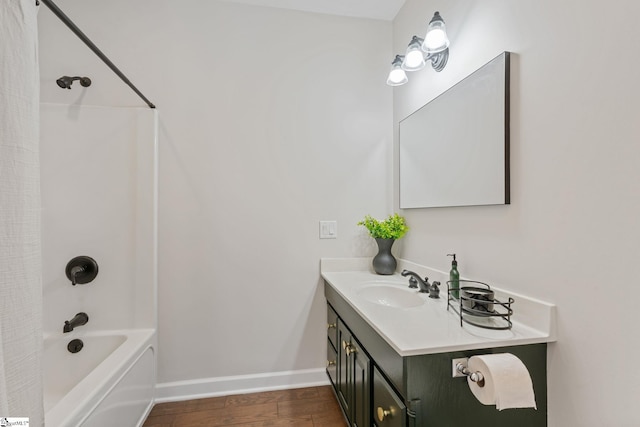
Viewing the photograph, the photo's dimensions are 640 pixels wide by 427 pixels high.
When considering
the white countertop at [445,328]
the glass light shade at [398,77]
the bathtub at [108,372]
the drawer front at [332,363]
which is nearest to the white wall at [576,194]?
the white countertop at [445,328]

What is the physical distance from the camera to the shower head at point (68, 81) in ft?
5.47

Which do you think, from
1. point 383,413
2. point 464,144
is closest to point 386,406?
point 383,413

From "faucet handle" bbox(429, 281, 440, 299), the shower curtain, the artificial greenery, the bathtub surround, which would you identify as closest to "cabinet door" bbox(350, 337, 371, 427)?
"faucet handle" bbox(429, 281, 440, 299)

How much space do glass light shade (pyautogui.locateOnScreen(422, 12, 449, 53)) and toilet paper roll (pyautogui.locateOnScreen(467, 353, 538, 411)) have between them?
4.44 feet

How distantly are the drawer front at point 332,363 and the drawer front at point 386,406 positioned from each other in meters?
0.62

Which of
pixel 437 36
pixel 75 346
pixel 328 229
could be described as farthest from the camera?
pixel 328 229

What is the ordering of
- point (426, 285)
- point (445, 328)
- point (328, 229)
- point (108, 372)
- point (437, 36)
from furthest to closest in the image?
point (328, 229) < point (426, 285) < point (437, 36) < point (108, 372) < point (445, 328)

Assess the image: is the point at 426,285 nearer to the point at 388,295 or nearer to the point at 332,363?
the point at 388,295

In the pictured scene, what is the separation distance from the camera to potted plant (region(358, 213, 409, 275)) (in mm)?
1897

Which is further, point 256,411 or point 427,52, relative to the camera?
point 256,411

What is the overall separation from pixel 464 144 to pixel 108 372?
1.89 metres

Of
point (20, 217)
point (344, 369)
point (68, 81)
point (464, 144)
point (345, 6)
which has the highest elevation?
point (345, 6)

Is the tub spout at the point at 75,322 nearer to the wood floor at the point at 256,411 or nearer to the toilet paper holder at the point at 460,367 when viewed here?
the wood floor at the point at 256,411

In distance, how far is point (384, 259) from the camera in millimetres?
1911
